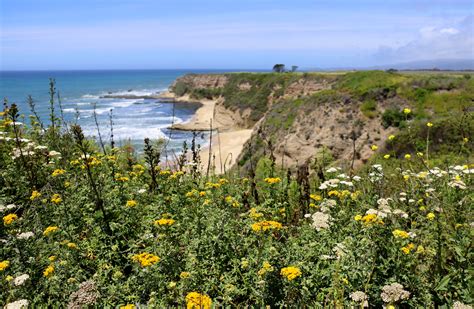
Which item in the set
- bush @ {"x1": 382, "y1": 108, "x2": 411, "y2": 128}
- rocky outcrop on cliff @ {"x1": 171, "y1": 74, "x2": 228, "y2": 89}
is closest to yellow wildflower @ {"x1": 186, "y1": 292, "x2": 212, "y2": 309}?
bush @ {"x1": 382, "y1": 108, "x2": 411, "y2": 128}

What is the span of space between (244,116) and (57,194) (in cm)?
5968

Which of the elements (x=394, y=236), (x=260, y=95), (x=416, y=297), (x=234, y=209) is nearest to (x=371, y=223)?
(x=394, y=236)

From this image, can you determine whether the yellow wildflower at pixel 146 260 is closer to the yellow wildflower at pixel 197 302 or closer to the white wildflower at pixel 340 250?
the yellow wildflower at pixel 197 302

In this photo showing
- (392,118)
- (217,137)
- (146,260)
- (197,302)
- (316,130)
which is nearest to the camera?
(197,302)

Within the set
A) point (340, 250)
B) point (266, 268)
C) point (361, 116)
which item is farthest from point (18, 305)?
point (361, 116)

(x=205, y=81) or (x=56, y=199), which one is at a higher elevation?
(x=205, y=81)

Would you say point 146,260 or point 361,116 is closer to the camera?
point 146,260

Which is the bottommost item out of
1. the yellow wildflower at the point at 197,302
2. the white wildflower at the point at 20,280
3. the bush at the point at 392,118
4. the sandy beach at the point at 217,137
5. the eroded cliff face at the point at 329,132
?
the sandy beach at the point at 217,137

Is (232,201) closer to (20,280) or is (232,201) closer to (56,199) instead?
(56,199)

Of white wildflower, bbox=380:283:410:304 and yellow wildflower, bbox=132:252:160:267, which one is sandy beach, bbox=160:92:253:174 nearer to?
yellow wildflower, bbox=132:252:160:267

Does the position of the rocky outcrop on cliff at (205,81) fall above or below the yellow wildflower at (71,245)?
above

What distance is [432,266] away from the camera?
381 centimetres

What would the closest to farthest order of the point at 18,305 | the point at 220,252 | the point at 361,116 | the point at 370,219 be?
the point at 18,305, the point at 370,219, the point at 220,252, the point at 361,116

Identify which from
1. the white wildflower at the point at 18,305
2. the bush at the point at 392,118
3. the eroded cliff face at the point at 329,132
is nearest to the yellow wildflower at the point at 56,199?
the white wildflower at the point at 18,305
